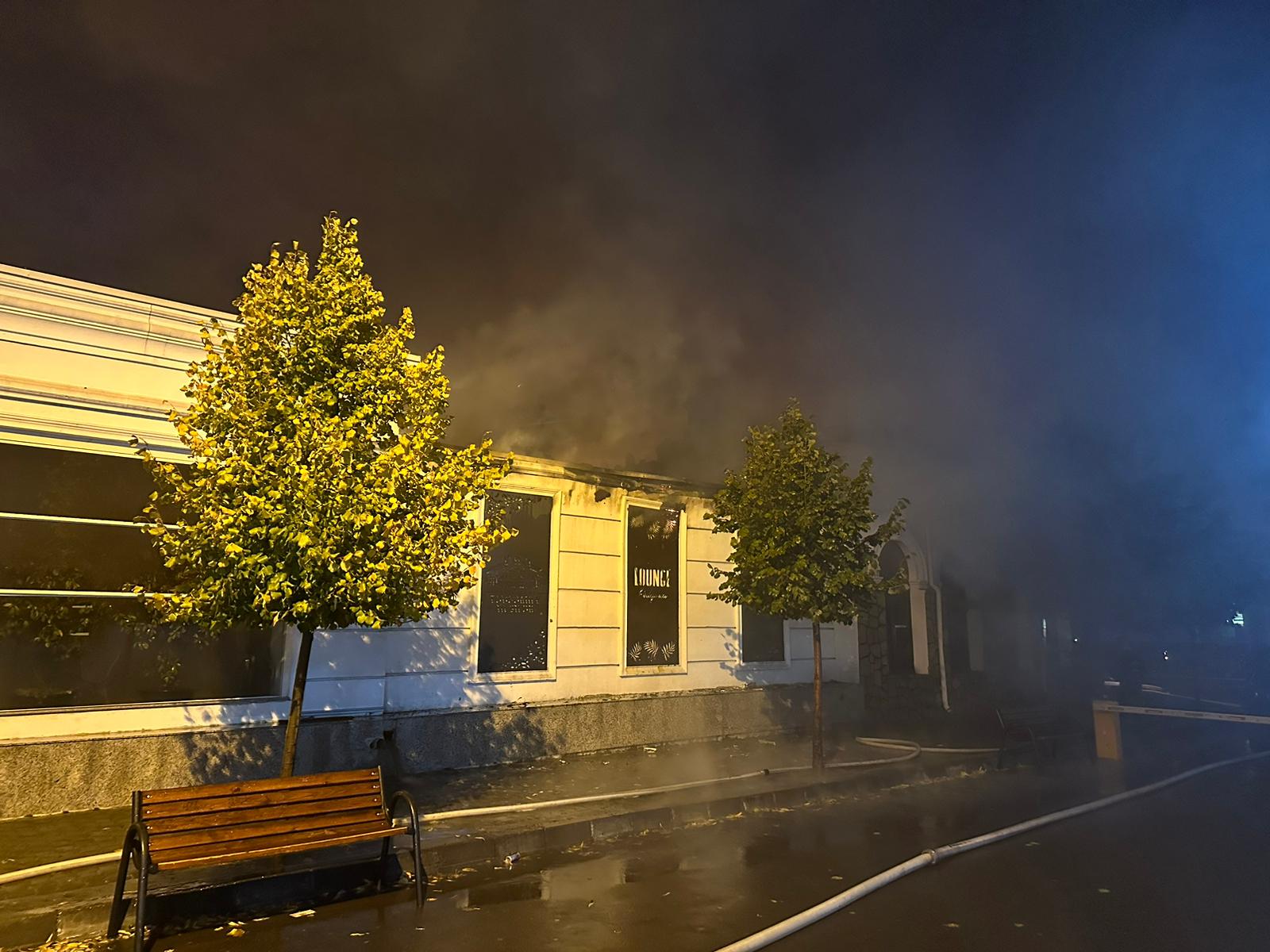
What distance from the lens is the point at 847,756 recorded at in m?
9.78

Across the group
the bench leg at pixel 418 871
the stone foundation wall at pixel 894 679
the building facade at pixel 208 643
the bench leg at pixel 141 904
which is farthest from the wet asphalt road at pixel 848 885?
the stone foundation wall at pixel 894 679

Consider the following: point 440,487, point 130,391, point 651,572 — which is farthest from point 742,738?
point 130,391

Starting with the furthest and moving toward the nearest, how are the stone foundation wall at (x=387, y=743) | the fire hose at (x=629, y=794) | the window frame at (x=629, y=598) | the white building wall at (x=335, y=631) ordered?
the window frame at (x=629, y=598) → the white building wall at (x=335, y=631) → the stone foundation wall at (x=387, y=743) → the fire hose at (x=629, y=794)

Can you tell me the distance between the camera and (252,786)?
4492 millimetres

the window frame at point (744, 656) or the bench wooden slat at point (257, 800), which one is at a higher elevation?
the window frame at point (744, 656)

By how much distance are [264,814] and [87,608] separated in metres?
4.00

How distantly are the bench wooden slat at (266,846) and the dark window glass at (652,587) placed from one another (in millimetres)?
6148

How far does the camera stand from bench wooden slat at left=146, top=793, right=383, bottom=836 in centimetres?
411

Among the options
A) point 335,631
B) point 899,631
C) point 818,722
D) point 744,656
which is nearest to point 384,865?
point 335,631

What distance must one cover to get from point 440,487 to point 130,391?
435 cm

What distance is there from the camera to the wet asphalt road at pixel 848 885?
4141 mm

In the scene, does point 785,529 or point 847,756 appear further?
point 847,756

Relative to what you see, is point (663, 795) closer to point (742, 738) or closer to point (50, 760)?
point (742, 738)

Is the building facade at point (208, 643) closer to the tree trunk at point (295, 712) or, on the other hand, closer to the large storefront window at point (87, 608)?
the large storefront window at point (87, 608)
